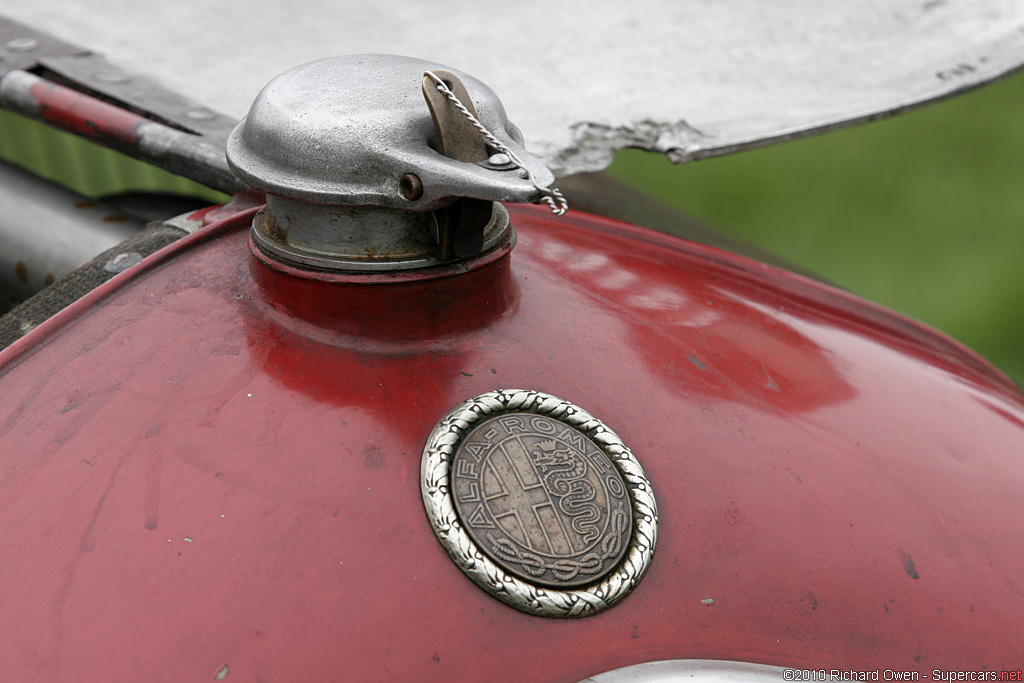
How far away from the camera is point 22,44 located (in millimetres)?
1550

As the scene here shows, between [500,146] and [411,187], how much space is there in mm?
92

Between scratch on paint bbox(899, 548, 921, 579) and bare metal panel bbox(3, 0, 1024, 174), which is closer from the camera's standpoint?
scratch on paint bbox(899, 548, 921, 579)

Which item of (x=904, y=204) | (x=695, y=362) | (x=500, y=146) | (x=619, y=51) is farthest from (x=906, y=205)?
(x=500, y=146)

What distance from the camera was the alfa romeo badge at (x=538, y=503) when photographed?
809 mm

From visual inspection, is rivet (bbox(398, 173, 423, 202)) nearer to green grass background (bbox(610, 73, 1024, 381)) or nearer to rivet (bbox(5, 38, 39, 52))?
rivet (bbox(5, 38, 39, 52))

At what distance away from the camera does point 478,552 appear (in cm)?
81

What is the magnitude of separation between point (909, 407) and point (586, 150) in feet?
2.16

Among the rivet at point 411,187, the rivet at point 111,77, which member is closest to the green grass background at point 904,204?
the rivet at point 111,77

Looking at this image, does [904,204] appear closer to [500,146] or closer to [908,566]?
[908,566]

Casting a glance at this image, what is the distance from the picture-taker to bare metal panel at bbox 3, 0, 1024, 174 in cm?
154

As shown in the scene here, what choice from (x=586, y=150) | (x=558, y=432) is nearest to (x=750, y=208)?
(x=586, y=150)

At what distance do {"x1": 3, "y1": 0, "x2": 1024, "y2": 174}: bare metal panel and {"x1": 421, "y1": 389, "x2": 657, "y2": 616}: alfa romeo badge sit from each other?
678 millimetres

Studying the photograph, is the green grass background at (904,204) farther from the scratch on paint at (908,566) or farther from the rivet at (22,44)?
the scratch on paint at (908,566)

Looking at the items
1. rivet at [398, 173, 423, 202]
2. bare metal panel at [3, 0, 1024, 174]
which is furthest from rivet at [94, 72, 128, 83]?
rivet at [398, 173, 423, 202]
